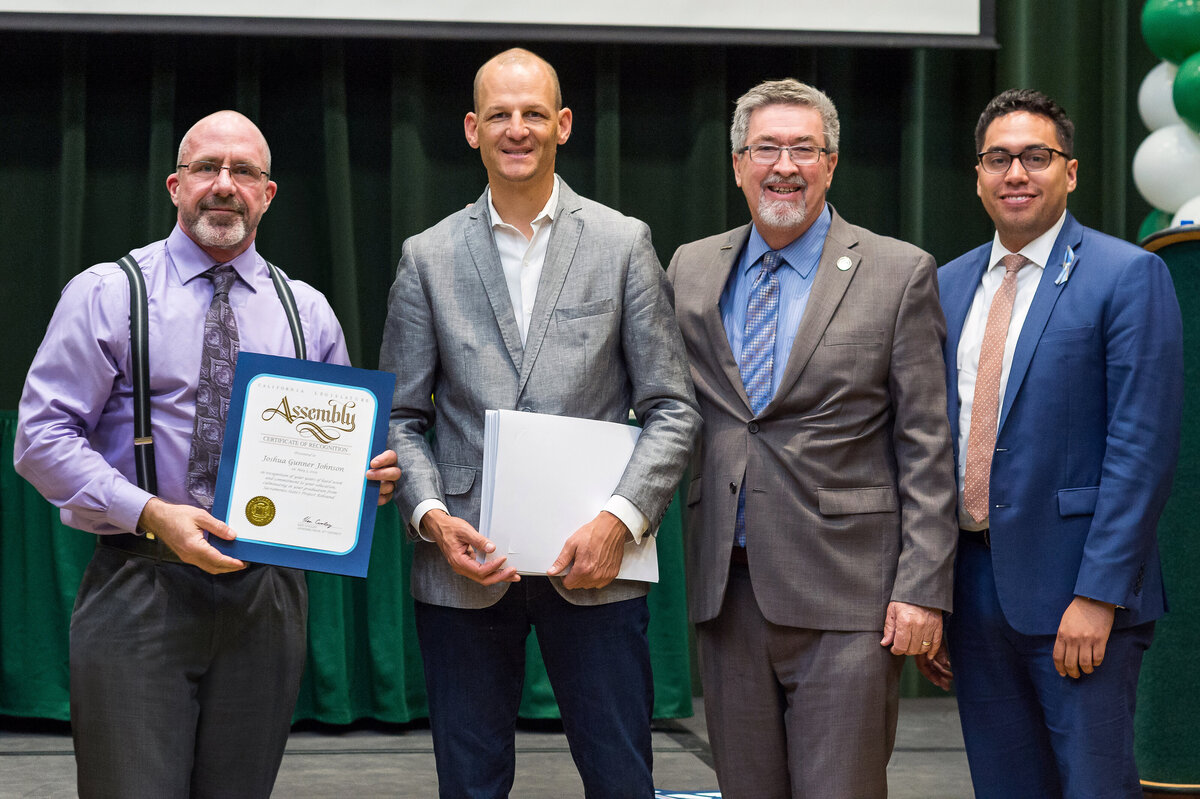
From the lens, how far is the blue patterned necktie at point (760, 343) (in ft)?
6.79

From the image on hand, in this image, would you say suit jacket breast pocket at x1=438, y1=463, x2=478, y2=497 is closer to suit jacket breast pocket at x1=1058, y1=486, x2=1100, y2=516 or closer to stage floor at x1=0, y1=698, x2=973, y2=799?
suit jacket breast pocket at x1=1058, y1=486, x2=1100, y2=516

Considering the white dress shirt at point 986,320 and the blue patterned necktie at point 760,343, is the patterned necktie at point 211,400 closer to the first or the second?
the blue patterned necktie at point 760,343

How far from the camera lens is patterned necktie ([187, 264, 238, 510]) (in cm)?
194

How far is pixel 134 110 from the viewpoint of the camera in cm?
447

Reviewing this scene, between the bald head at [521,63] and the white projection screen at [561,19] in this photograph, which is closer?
the bald head at [521,63]

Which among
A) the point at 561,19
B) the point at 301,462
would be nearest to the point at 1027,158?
the point at 301,462

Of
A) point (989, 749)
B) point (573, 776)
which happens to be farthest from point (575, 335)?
point (573, 776)

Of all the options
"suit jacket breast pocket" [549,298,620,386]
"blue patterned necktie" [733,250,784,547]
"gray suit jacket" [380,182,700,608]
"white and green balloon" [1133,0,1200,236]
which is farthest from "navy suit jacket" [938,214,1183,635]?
"white and green balloon" [1133,0,1200,236]

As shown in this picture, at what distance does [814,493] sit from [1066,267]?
608 mm

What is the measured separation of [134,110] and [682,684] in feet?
9.28

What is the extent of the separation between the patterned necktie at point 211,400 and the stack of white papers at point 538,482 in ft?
1.39

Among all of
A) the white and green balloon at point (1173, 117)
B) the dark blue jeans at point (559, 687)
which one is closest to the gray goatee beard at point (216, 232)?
the dark blue jeans at point (559, 687)

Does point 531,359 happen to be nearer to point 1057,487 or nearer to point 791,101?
point 791,101

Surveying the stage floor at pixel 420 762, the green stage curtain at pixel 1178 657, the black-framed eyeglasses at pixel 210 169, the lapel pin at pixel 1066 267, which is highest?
the black-framed eyeglasses at pixel 210 169
